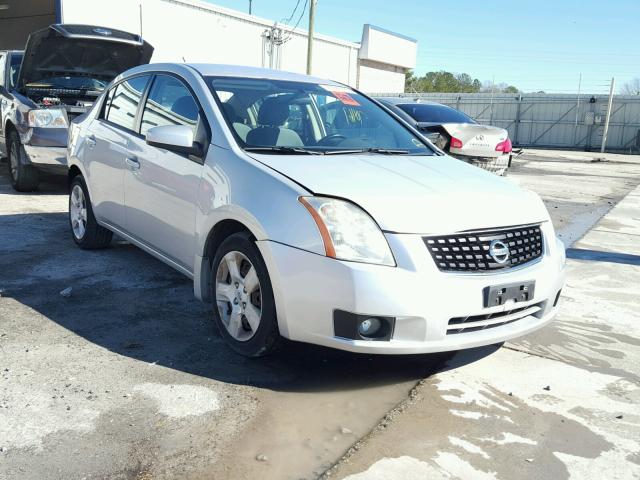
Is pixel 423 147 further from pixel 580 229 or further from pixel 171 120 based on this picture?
pixel 580 229

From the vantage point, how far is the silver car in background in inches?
120

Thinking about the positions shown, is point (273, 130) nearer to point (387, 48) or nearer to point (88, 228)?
point (88, 228)

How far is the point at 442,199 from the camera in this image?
10.8 ft

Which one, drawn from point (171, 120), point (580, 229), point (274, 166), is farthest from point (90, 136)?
point (580, 229)

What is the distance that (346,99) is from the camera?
4.73 m

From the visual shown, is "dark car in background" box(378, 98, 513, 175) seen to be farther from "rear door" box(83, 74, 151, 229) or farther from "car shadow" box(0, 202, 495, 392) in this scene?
"car shadow" box(0, 202, 495, 392)

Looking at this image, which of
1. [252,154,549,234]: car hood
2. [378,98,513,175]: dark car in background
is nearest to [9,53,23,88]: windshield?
[378,98,513,175]: dark car in background

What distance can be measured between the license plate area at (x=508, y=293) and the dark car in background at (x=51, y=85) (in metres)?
6.35

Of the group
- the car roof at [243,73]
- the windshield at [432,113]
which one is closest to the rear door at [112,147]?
the car roof at [243,73]

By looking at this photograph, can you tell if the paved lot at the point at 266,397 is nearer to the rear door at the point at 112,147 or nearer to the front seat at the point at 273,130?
the rear door at the point at 112,147

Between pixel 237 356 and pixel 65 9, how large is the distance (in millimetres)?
19194

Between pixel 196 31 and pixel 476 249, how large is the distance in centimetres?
2376

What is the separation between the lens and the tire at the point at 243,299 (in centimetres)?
335

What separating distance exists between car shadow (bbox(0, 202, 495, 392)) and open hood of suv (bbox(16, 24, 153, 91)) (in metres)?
3.29
